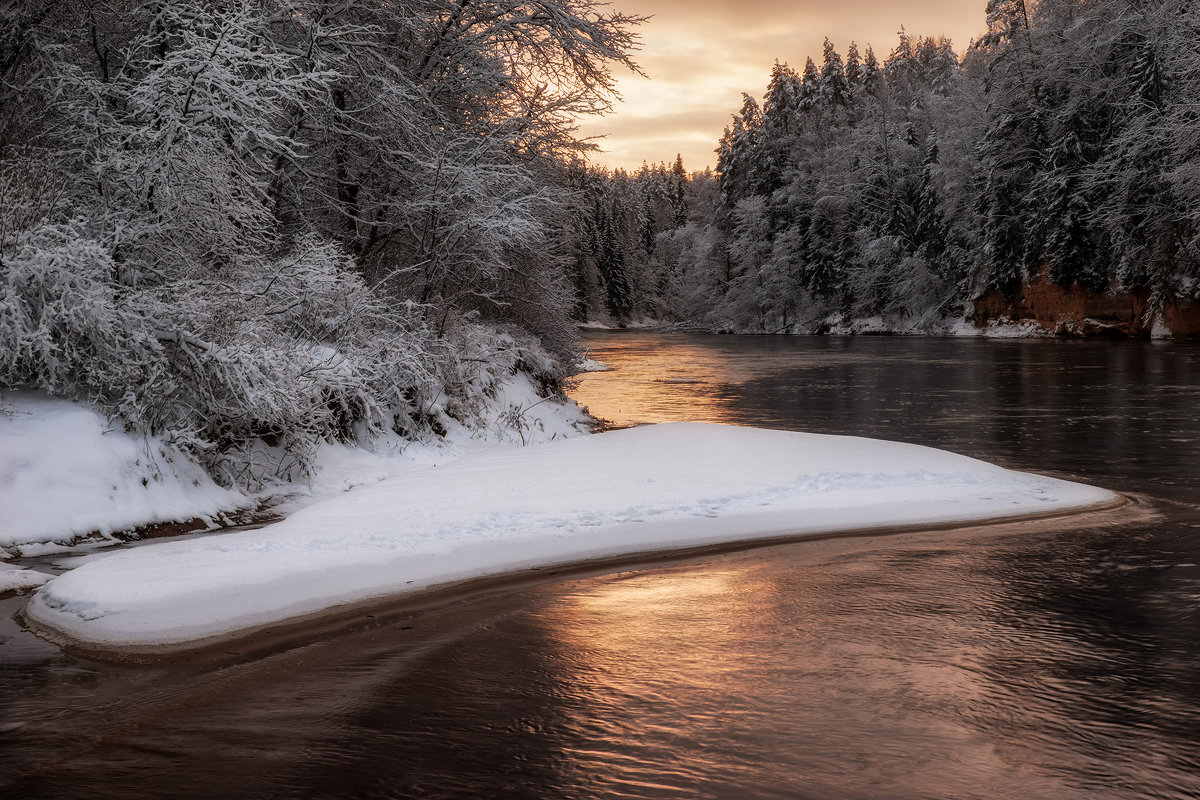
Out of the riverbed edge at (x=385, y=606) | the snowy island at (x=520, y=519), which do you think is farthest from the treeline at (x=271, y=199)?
the riverbed edge at (x=385, y=606)

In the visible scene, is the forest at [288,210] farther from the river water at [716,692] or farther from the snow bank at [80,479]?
the river water at [716,692]

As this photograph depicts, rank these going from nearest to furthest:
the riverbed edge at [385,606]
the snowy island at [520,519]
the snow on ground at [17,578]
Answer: the riverbed edge at [385,606] → the snowy island at [520,519] → the snow on ground at [17,578]

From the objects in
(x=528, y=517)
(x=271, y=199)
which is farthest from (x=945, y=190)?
(x=528, y=517)

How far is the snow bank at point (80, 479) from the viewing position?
818 cm

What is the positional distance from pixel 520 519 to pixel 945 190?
57583mm

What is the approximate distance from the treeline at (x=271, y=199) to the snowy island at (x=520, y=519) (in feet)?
5.37

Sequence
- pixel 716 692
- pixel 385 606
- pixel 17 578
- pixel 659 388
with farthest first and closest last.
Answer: pixel 659 388
pixel 17 578
pixel 385 606
pixel 716 692

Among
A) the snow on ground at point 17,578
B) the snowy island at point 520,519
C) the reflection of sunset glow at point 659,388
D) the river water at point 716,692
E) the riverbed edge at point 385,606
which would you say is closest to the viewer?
the river water at point 716,692

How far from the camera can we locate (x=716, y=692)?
5172mm

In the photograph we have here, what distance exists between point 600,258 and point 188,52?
88.5 meters

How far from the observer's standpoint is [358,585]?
7023mm

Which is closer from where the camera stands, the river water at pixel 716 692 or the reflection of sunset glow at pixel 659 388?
the river water at pixel 716 692

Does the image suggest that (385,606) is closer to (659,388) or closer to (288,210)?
(288,210)

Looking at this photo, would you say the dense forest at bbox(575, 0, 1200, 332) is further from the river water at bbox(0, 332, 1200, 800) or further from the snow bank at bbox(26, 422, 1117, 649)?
the river water at bbox(0, 332, 1200, 800)
